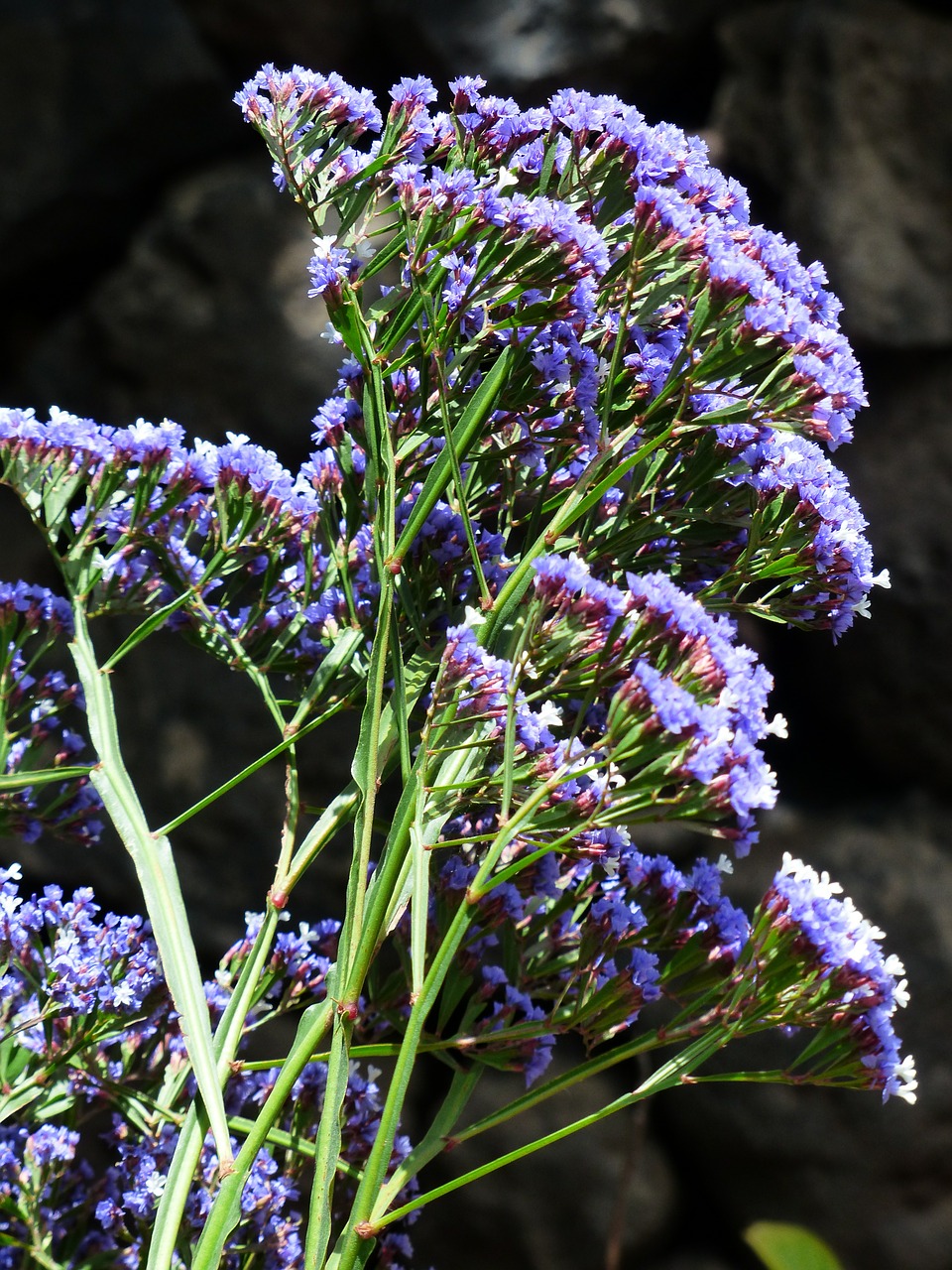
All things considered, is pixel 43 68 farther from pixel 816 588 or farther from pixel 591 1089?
pixel 816 588

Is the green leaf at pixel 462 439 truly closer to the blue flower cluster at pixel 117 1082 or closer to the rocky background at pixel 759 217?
the blue flower cluster at pixel 117 1082

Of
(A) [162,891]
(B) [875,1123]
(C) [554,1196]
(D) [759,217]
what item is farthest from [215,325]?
(A) [162,891]

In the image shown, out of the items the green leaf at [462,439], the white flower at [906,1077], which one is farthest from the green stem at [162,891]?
the white flower at [906,1077]

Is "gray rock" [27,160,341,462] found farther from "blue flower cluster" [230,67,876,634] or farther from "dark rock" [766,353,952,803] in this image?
"blue flower cluster" [230,67,876,634]

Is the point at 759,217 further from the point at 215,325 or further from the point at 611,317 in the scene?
the point at 611,317

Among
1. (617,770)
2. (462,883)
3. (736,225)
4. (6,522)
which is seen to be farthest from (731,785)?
(6,522)

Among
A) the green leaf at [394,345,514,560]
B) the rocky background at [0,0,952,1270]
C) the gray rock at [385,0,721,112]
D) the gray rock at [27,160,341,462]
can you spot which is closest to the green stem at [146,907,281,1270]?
the green leaf at [394,345,514,560]
